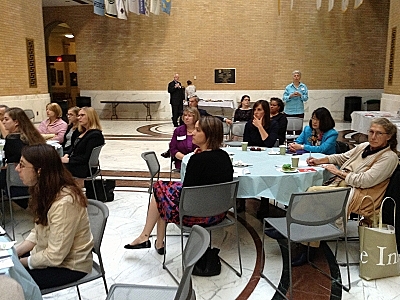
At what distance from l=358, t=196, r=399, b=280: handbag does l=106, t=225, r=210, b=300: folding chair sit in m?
1.64

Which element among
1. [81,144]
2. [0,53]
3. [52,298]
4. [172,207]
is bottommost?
[52,298]

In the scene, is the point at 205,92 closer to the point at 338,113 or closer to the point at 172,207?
the point at 338,113

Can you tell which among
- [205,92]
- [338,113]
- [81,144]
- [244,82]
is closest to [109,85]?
[205,92]

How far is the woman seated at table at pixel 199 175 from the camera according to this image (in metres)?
3.06

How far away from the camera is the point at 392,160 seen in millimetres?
3160

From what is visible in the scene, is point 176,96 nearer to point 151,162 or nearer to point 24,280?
point 151,162

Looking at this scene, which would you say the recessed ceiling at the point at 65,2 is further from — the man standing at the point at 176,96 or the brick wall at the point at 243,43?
the man standing at the point at 176,96

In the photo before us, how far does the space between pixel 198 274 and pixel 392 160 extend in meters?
1.79

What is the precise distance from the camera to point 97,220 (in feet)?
7.89

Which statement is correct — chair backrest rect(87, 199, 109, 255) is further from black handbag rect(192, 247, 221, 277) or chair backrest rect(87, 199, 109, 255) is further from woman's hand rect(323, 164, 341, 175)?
woman's hand rect(323, 164, 341, 175)

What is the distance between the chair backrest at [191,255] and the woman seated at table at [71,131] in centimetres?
354

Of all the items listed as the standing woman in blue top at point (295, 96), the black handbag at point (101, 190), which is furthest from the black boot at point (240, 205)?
the standing woman in blue top at point (295, 96)

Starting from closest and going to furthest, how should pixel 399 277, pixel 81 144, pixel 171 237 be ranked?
pixel 399 277, pixel 171 237, pixel 81 144

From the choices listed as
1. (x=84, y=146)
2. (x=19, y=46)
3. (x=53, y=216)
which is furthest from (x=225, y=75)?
(x=53, y=216)
